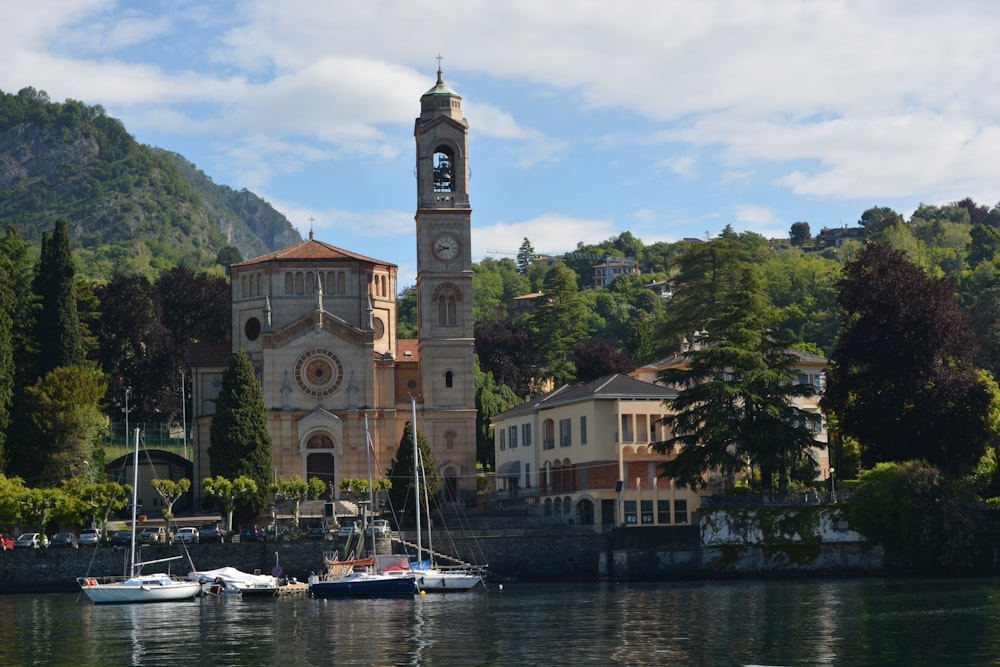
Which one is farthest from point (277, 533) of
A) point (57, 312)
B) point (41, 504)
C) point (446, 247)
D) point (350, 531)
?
point (446, 247)

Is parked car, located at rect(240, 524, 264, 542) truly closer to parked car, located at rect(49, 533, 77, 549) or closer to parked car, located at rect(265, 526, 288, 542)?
parked car, located at rect(265, 526, 288, 542)

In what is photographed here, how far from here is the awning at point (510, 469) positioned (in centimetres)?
9162

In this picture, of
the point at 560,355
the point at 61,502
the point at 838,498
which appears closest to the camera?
the point at 838,498

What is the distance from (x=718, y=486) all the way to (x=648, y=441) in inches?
170

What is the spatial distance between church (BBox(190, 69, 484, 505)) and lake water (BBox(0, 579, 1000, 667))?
27.8 metres

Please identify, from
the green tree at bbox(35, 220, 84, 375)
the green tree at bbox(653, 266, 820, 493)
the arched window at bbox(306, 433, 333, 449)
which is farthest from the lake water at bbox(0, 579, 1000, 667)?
the arched window at bbox(306, 433, 333, 449)

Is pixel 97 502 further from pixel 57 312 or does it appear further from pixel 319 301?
pixel 319 301

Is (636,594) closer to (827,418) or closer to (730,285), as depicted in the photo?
(827,418)

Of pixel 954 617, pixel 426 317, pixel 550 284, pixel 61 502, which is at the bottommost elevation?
pixel 954 617

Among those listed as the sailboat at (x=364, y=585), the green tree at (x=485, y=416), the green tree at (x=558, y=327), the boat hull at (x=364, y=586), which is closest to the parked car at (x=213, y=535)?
the sailboat at (x=364, y=585)

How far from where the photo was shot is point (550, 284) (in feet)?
492

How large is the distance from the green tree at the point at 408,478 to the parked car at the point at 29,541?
16.9 meters

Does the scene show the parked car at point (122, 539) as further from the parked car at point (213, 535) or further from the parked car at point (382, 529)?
the parked car at point (382, 529)

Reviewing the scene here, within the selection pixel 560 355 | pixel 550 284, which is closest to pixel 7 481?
pixel 560 355
